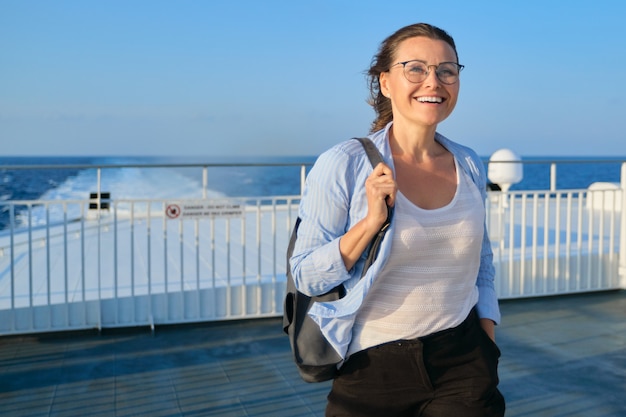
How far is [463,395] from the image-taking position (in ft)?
5.79

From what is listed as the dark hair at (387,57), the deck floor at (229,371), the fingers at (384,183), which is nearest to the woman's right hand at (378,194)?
the fingers at (384,183)

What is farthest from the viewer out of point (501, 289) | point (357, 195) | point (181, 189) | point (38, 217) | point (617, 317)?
point (181, 189)

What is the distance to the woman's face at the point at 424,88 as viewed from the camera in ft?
5.84

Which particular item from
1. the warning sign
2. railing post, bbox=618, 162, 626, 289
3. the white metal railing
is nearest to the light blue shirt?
Result: the white metal railing

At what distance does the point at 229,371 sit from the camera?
460 centimetres

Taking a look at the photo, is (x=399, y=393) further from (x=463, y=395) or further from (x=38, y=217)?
(x=38, y=217)

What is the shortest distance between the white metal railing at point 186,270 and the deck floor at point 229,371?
16 cm

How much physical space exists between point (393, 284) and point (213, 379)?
9.70 feet

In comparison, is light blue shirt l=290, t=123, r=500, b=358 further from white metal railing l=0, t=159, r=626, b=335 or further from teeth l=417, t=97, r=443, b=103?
white metal railing l=0, t=159, r=626, b=335

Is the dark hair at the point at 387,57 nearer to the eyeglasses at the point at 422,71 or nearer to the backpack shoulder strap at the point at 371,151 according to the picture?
the eyeglasses at the point at 422,71

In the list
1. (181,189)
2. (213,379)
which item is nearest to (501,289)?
(213,379)

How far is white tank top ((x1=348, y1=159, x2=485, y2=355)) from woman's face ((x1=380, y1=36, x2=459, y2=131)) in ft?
0.75

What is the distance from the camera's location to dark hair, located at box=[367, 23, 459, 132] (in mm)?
1821

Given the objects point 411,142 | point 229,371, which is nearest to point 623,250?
point 229,371
